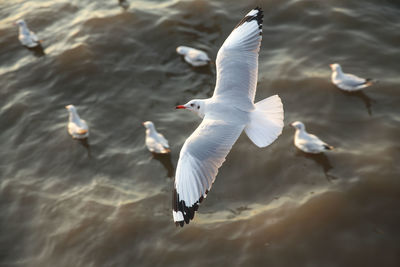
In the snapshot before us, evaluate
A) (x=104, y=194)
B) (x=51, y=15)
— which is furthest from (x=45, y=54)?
(x=104, y=194)

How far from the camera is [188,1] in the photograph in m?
10.5

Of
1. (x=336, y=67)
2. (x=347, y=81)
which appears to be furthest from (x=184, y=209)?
(x=336, y=67)

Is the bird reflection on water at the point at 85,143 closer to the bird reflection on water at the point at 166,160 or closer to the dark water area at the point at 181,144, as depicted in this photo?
the dark water area at the point at 181,144

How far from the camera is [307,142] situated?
7066 mm

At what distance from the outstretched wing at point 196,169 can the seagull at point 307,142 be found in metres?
2.56

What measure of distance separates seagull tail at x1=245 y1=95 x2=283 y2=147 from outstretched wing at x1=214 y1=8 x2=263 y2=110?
28cm

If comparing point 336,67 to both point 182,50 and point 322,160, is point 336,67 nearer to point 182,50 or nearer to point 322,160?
point 322,160

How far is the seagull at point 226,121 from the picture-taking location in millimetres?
4551

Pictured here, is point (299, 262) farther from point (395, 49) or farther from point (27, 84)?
point (27, 84)

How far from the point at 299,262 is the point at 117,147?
3.69 m

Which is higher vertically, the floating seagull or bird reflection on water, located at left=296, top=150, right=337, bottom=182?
the floating seagull

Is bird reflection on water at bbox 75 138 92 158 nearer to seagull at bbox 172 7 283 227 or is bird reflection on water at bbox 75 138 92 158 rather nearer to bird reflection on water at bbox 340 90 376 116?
seagull at bbox 172 7 283 227

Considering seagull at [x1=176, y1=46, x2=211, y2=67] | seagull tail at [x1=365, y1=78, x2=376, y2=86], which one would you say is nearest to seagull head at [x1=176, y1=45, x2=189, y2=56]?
seagull at [x1=176, y1=46, x2=211, y2=67]

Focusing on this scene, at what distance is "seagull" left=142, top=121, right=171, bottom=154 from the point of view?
24.6 feet
